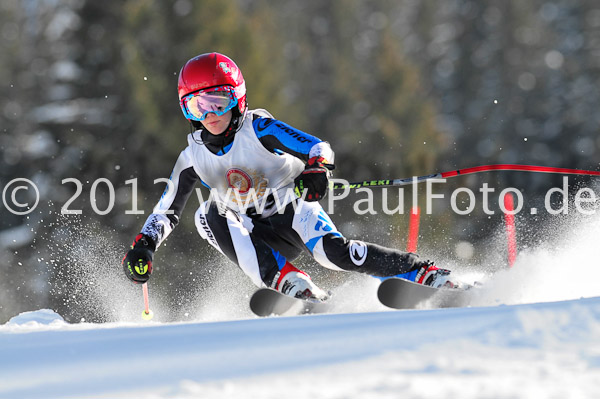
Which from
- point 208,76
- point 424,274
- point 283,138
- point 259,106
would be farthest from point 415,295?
point 259,106

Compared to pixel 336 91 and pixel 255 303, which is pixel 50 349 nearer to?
pixel 255 303

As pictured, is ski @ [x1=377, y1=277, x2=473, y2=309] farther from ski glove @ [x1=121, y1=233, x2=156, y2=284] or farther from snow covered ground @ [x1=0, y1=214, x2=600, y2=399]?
ski glove @ [x1=121, y1=233, x2=156, y2=284]

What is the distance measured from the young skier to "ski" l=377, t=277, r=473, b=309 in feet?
0.43

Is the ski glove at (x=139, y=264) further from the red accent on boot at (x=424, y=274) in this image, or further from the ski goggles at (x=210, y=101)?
the red accent on boot at (x=424, y=274)

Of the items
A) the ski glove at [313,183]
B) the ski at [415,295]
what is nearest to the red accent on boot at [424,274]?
the ski at [415,295]

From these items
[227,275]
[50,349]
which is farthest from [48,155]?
[50,349]

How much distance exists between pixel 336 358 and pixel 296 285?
2116 mm

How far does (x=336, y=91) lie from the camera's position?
3034 cm

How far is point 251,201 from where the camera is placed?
470cm

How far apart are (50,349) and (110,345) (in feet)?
0.73

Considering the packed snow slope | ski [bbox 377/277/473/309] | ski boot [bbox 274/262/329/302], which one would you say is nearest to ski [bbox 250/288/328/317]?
ski boot [bbox 274/262/329/302]

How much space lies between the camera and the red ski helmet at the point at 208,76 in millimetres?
4453

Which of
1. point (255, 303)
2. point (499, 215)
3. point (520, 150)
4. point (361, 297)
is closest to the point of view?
point (255, 303)

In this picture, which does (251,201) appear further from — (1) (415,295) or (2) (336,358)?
(2) (336,358)
